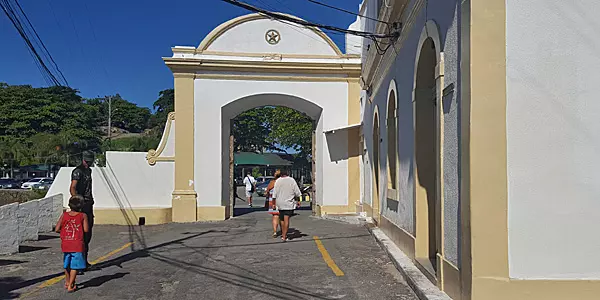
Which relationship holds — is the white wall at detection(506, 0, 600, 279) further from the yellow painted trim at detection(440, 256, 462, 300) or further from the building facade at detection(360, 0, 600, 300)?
the yellow painted trim at detection(440, 256, 462, 300)

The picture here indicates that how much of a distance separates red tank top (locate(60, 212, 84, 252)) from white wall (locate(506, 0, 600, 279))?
5107mm

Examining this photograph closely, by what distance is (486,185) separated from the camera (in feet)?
15.5

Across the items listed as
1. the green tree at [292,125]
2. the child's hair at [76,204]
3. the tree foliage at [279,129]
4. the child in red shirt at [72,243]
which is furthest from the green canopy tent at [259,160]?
the child in red shirt at [72,243]

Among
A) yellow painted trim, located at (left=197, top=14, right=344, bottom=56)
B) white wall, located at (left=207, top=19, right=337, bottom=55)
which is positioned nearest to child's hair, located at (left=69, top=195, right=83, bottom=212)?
yellow painted trim, located at (left=197, top=14, right=344, bottom=56)

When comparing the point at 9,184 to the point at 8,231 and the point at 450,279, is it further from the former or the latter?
the point at 450,279

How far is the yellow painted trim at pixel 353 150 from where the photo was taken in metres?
16.3

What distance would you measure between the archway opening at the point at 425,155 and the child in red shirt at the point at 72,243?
4.49m

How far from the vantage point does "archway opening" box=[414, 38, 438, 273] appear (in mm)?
7406

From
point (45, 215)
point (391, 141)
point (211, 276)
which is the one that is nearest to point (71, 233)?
point (211, 276)

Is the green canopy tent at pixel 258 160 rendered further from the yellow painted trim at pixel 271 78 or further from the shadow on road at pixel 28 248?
the shadow on road at pixel 28 248

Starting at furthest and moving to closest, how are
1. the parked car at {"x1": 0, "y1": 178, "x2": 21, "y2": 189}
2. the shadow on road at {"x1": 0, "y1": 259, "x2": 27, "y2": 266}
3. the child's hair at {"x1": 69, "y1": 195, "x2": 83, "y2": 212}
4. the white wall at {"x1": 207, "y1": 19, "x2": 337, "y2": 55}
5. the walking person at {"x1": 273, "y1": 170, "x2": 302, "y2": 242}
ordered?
the parked car at {"x1": 0, "y1": 178, "x2": 21, "y2": 189}
the white wall at {"x1": 207, "y1": 19, "x2": 337, "y2": 55}
the walking person at {"x1": 273, "y1": 170, "x2": 302, "y2": 242}
the shadow on road at {"x1": 0, "y1": 259, "x2": 27, "y2": 266}
the child's hair at {"x1": 69, "y1": 195, "x2": 83, "y2": 212}

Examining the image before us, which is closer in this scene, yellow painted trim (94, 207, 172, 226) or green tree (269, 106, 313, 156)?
yellow painted trim (94, 207, 172, 226)

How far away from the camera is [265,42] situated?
1609 centimetres

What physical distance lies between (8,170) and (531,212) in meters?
60.7
